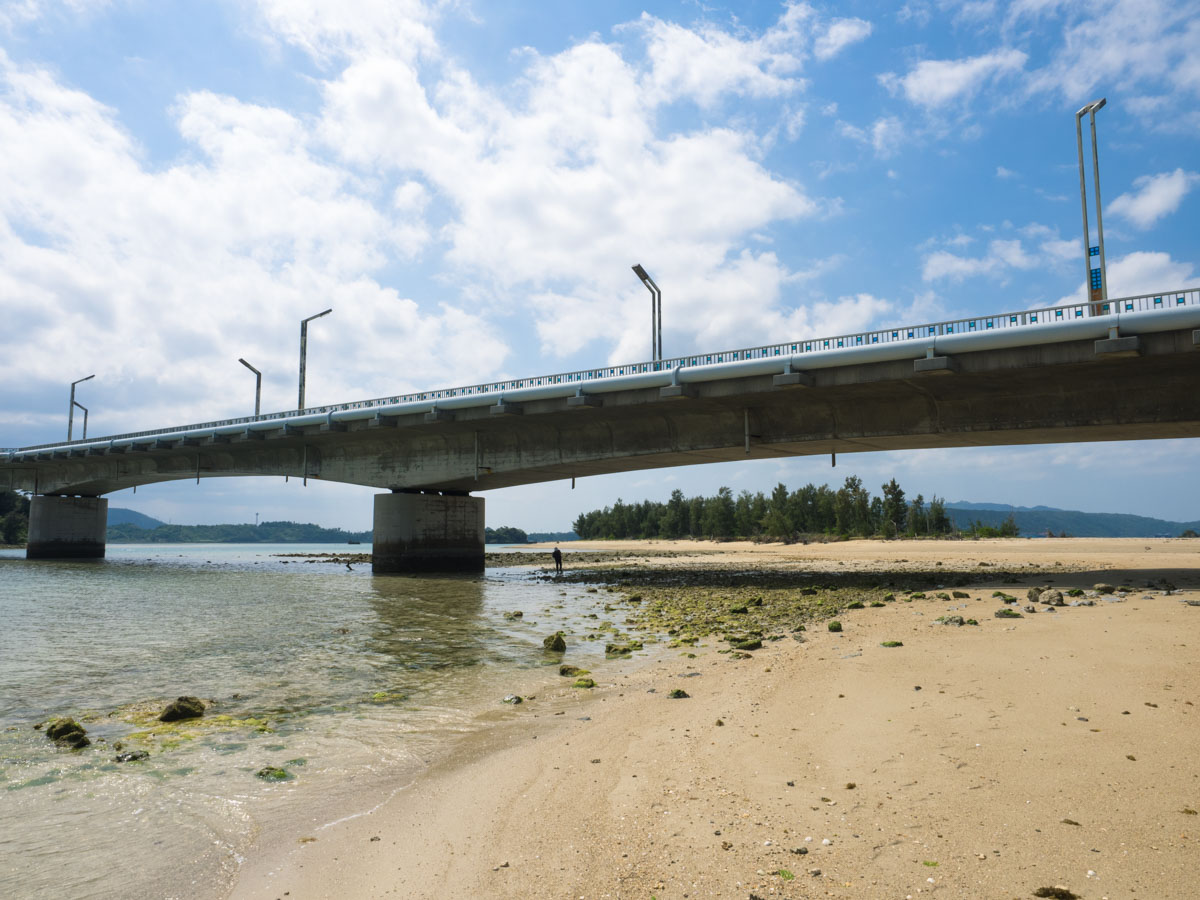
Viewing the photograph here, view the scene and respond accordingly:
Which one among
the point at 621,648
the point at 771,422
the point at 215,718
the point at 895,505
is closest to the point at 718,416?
the point at 771,422

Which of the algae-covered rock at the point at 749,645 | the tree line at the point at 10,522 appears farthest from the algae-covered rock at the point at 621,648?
the tree line at the point at 10,522

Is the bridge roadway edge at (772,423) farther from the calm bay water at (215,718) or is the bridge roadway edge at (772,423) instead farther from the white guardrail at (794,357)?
the calm bay water at (215,718)

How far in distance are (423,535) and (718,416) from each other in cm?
2270

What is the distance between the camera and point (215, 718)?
9.99 m

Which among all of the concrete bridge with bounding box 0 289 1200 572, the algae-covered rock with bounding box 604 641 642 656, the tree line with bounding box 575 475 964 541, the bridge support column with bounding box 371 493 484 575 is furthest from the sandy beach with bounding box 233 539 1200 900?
the tree line with bounding box 575 475 964 541

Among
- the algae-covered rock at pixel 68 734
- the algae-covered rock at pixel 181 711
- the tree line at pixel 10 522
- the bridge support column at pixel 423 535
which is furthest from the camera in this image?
the tree line at pixel 10 522

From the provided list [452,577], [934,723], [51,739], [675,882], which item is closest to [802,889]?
[675,882]

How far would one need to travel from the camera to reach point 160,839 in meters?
5.92

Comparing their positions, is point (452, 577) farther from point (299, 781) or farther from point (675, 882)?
point (675, 882)

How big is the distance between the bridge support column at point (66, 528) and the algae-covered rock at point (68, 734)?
8081 centimetres

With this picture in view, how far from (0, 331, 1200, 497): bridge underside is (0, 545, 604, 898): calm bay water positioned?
1486cm

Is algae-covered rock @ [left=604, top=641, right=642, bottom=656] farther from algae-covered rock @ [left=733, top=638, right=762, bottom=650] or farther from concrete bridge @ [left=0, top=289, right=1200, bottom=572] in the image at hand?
concrete bridge @ [left=0, top=289, right=1200, bottom=572]

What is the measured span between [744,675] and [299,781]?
6742mm

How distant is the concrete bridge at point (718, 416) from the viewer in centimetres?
2492
